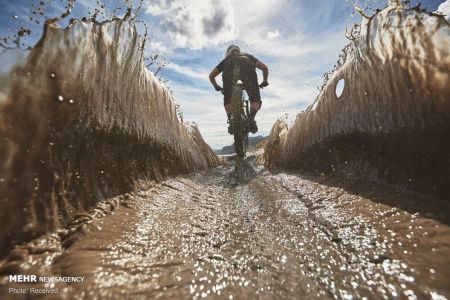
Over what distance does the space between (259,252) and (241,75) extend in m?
5.60

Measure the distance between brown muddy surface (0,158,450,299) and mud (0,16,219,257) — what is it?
15 cm

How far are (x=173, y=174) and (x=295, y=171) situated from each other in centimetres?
160

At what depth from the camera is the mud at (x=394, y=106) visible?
171 cm


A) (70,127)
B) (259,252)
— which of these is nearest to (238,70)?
(70,127)

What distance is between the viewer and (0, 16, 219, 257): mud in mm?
1353

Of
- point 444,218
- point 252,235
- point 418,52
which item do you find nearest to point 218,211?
point 252,235

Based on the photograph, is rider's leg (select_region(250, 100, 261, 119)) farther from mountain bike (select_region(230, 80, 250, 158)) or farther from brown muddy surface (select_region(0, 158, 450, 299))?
brown muddy surface (select_region(0, 158, 450, 299))

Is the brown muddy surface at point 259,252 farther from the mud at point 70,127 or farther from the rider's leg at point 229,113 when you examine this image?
the rider's leg at point 229,113

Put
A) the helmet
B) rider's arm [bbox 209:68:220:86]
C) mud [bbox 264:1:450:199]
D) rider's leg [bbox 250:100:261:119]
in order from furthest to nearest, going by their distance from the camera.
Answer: rider's arm [bbox 209:68:220:86] → rider's leg [bbox 250:100:261:119] → the helmet → mud [bbox 264:1:450:199]

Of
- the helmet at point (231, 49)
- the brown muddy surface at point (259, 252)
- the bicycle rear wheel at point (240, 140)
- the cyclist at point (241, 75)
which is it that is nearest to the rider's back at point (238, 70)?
the cyclist at point (241, 75)

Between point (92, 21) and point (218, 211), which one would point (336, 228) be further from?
point (92, 21)

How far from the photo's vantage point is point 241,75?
663cm

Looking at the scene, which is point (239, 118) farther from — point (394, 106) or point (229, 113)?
point (394, 106)

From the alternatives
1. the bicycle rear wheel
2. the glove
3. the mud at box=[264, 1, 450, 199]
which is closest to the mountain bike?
the bicycle rear wheel
